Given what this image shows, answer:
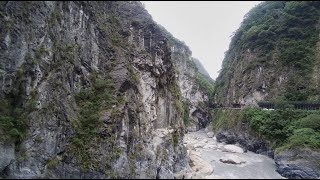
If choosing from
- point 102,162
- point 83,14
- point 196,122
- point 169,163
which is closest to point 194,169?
point 169,163

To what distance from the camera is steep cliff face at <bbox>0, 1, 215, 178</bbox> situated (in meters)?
16.8

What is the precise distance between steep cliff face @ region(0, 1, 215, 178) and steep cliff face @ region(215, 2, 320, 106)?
2054 cm

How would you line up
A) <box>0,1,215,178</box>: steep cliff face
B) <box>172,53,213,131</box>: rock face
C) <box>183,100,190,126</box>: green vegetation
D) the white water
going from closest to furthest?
<box>0,1,215,178</box>: steep cliff face → the white water → <box>183,100,190,126</box>: green vegetation → <box>172,53,213,131</box>: rock face

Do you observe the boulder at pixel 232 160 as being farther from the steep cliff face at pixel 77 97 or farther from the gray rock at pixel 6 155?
the gray rock at pixel 6 155

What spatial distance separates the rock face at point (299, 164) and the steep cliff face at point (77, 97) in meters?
8.53

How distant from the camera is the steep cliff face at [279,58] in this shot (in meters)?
37.8

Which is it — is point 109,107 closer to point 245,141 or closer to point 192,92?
point 245,141

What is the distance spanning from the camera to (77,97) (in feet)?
64.6

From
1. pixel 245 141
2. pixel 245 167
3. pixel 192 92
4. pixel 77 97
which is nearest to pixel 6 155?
pixel 77 97

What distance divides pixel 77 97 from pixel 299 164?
18088mm

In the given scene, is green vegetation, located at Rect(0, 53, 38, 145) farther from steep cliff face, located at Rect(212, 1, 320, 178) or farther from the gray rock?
steep cliff face, located at Rect(212, 1, 320, 178)

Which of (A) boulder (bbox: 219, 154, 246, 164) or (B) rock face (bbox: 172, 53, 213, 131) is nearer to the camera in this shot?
(A) boulder (bbox: 219, 154, 246, 164)

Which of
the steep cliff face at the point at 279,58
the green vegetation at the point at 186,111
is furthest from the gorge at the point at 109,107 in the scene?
the green vegetation at the point at 186,111

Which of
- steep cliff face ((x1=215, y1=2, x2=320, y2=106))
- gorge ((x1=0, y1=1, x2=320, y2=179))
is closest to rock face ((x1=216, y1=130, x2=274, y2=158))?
gorge ((x1=0, y1=1, x2=320, y2=179))
